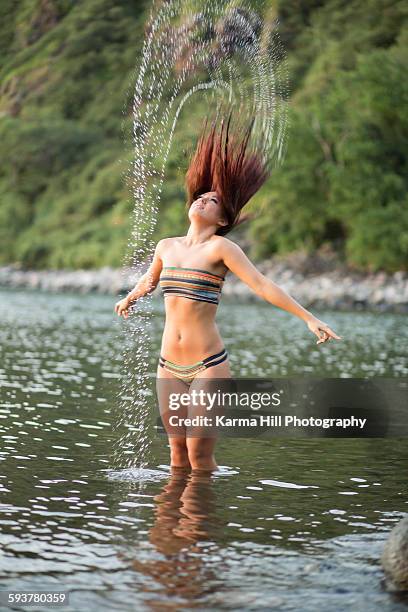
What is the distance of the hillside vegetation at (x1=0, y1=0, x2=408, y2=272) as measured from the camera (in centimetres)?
6419

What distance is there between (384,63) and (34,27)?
182 ft

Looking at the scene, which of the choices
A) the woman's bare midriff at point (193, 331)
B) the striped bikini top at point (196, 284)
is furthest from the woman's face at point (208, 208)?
the woman's bare midriff at point (193, 331)

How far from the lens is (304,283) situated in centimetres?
6122

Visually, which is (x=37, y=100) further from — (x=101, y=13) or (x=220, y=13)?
(x=220, y=13)

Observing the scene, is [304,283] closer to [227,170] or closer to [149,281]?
[149,281]

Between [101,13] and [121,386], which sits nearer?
[121,386]

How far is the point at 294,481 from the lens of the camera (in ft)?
33.8

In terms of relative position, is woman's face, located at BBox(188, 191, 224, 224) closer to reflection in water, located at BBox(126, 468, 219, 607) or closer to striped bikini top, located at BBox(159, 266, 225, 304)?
striped bikini top, located at BBox(159, 266, 225, 304)

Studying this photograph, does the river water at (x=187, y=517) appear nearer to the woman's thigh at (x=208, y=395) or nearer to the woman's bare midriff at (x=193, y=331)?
the woman's thigh at (x=208, y=395)

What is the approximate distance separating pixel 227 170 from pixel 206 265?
0.94 m

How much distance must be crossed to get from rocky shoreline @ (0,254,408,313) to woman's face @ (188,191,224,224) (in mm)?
42049

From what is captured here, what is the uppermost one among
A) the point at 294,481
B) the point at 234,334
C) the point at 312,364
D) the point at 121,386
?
the point at 234,334

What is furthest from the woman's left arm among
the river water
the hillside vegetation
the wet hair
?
the hillside vegetation

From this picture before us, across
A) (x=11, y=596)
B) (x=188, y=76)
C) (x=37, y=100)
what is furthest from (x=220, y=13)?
(x=11, y=596)
